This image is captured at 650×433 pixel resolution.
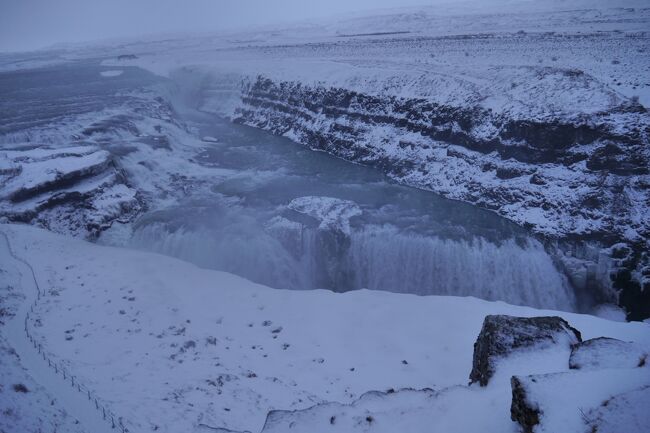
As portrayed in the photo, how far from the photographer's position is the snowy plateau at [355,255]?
347 inches

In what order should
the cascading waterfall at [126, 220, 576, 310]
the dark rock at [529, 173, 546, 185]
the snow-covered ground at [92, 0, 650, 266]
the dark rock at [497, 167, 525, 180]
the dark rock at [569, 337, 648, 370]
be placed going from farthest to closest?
the dark rock at [497, 167, 525, 180]
the dark rock at [529, 173, 546, 185]
the snow-covered ground at [92, 0, 650, 266]
the cascading waterfall at [126, 220, 576, 310]
the dark rock at [569, 337, 648, 370]

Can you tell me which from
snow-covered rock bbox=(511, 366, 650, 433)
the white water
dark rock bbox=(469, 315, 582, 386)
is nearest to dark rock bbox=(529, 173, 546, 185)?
the white water

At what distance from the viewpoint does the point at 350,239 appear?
1959 centimetres

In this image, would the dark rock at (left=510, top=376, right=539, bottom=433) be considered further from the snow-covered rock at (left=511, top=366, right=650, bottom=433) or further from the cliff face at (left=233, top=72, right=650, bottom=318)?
the cliff face at (left=233, top=72, right=650, bottom=318)

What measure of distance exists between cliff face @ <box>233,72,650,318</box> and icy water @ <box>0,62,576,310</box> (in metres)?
1.63

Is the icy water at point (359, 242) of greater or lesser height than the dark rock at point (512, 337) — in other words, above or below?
below

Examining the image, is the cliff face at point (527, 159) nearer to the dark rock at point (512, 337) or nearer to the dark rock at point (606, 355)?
the dark rock at point (512, 337)

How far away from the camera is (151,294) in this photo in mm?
15977

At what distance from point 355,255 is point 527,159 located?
1175 centimetres

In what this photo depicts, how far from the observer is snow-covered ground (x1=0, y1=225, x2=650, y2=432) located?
26.9 feet

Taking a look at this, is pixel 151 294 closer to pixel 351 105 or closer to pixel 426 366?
pixel 426 366

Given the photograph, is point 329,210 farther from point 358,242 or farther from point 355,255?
point 355,255

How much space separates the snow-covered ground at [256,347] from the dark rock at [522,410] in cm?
42

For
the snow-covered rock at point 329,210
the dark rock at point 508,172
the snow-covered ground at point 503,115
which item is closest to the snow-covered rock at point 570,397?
the snow-covered rock at point 329,210
